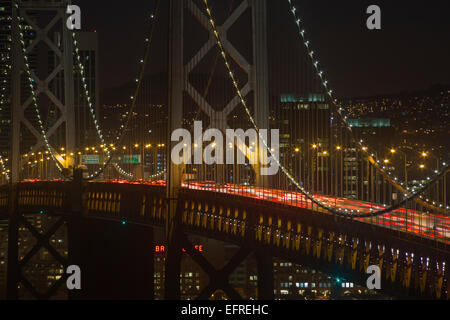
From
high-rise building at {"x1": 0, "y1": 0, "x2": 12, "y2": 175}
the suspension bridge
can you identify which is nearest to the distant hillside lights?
the suspension bridge

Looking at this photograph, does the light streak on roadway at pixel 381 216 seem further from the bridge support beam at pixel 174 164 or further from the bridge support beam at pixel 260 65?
the bridge support beam at pixel 260 65

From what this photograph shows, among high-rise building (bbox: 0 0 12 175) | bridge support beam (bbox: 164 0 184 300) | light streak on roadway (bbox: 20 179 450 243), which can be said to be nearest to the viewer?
light streak on roadway (bbox: 20 179 450 243)

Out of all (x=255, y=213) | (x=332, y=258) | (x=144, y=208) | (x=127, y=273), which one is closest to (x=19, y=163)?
(x=127, y=273)

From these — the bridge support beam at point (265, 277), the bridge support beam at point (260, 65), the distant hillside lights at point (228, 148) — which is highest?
the bridge support beam at point (260, 65)

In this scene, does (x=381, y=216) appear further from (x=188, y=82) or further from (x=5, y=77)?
(x=5, y=77)

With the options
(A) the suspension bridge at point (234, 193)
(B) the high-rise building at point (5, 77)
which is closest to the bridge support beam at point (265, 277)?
(A) the suspension bridge at point (234, 193)

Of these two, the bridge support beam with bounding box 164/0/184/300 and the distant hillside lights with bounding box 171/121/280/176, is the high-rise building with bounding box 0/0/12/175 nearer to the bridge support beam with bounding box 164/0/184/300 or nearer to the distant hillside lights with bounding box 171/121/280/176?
the bridge support beam with bounding box 164/0/184/300
